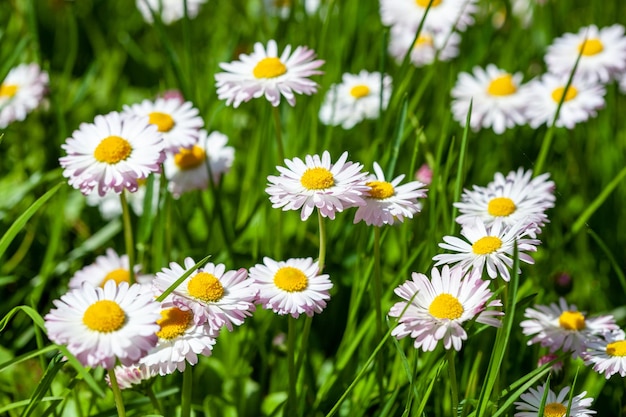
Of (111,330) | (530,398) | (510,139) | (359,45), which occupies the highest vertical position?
(359,45)

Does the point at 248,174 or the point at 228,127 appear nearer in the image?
the point at 248,174

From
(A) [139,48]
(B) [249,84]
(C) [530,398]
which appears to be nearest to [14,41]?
(A) [139,48]

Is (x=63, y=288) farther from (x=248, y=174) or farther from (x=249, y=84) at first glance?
(x=249, y=84)

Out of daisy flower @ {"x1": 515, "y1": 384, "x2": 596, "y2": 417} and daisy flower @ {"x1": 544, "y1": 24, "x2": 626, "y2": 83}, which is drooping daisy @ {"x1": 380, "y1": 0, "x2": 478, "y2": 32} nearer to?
daisy flower @ {"x1": 544, "y1": 24, "x2": 626, "y2": 83}

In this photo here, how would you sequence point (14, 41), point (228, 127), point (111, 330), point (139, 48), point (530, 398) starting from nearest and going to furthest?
point (111, 330), point (530, 398), point (228, 127), point (14, 41), point (139, 48)

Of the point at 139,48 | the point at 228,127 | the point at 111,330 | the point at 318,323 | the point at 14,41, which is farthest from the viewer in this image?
the point at 139,48

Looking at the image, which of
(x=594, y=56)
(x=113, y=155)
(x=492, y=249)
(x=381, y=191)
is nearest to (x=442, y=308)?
(x=492, y=249)

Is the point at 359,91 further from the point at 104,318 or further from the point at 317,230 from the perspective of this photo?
the point at 104,318
